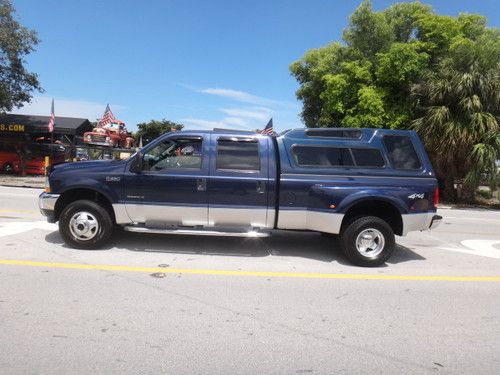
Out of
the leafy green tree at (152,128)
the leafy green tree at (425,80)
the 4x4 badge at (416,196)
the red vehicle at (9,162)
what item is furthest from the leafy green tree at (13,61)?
the leafy green tree at (152,128)

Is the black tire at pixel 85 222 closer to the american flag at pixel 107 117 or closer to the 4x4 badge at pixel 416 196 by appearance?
the 4x4 badge at pixel 416 196

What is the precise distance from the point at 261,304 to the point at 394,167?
3.20 metres

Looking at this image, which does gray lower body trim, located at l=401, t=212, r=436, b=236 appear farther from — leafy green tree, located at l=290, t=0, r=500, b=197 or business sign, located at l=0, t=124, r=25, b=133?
business sign, located at l=0, t=124, r=25, b=133

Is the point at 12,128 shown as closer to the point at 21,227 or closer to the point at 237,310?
the point at 21,227

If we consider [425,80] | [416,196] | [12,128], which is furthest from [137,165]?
[12,128]

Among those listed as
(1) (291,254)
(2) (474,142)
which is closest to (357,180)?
(1) (291,254)

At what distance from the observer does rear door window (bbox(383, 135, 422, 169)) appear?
646 cm

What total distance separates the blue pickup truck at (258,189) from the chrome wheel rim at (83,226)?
2cm

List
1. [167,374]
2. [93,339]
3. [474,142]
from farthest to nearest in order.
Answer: [474,142] < [93,339] < [167,374]

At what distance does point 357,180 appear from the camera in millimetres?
6234

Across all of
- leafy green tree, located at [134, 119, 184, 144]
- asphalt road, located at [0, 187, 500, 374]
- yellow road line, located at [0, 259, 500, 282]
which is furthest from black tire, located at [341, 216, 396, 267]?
leafy green tree, located at [134, 119, 184, 144]

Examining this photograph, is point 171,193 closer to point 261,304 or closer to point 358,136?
point 261,304

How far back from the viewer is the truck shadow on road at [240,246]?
6645 mm

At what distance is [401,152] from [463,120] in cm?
1284
